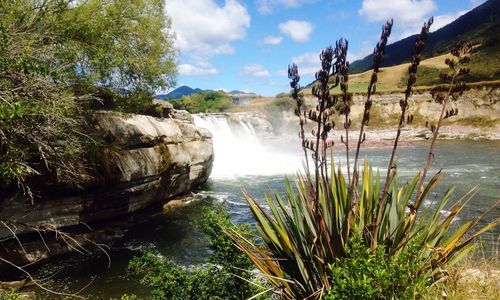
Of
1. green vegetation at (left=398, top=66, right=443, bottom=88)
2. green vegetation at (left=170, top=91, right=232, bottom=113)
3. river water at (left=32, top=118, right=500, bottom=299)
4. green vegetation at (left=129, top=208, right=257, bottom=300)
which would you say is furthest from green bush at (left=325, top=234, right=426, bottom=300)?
green vegetation at (left=398, top=66, right=443, bottom=88)

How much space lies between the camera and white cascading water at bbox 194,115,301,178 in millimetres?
30953

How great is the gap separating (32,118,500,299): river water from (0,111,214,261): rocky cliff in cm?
123

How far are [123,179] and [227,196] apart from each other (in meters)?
8.12

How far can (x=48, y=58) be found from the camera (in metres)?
9.52

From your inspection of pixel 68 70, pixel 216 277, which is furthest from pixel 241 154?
pixel 216 277

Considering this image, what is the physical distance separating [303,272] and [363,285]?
0.92 m

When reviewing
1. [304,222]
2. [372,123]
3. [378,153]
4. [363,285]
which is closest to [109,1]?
[304,222]

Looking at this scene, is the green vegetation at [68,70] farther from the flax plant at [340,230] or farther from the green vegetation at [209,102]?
the green vegetation at [209,102]

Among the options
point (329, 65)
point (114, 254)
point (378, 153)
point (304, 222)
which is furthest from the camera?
point (378, 153)

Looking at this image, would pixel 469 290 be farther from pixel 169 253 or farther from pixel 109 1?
pixel 109 1

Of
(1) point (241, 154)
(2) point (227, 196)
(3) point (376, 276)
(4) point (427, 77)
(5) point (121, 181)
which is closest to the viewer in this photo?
(3) point (376, 276)

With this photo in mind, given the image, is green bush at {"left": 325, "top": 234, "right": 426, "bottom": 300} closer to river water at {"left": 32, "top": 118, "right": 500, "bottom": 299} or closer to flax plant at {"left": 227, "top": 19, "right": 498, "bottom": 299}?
flax plant at {"left": 227, "top": 19, "right": 498, "bottom": 299}

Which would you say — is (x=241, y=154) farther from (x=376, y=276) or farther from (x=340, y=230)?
(x=376, y=276)

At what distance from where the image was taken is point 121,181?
1430cm
